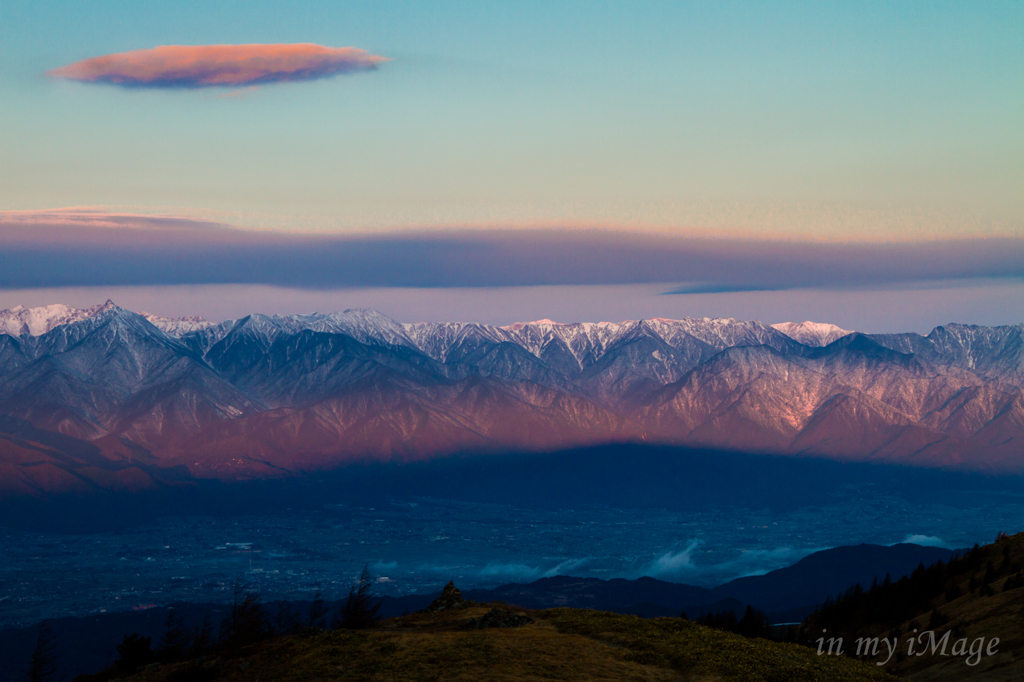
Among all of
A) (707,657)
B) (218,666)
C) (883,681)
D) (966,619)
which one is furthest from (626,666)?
(966,619)

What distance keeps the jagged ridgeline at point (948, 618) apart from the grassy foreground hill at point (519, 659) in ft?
25.1

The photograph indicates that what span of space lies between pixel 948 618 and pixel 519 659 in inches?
1708

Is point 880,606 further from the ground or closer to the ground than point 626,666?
closer to the ground

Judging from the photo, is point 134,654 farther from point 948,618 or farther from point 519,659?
point 948,618

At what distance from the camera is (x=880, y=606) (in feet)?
313

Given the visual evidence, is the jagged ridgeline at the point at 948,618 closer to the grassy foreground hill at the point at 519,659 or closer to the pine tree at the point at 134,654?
the grassy foreground hill at the point at 519,659

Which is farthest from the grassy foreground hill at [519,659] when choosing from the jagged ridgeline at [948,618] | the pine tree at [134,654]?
the jagged ridgeline at [948,618]

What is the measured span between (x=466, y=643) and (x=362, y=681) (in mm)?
9743

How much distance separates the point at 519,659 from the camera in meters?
58.1

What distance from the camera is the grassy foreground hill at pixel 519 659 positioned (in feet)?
183

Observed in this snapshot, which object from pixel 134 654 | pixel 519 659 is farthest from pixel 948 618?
pixel 134 654

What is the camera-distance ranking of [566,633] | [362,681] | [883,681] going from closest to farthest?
[362,681], [883,681], [566,633]

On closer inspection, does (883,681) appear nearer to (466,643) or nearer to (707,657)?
(707,657)

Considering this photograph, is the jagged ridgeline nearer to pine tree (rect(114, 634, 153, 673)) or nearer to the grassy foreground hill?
the grassy foreground hill
